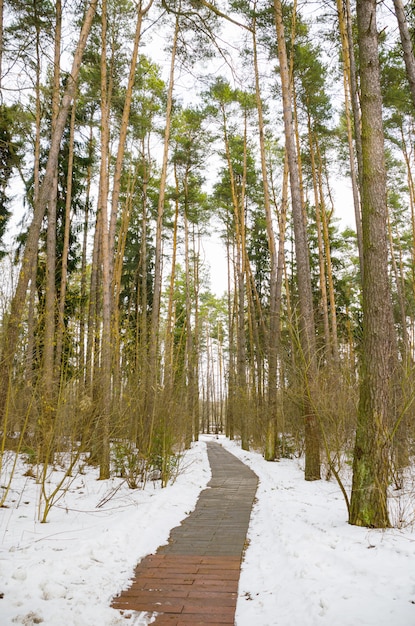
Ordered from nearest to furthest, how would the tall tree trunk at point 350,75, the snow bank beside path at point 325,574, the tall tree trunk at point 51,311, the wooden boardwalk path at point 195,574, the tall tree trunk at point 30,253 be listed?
the snow bank beside path at point 325,574 < the wooden boardwalk path at point 195,574 < the tall tree trunk at point 51,311 < the tall tree trunk at point 30,253 < the tall tree trunk at point 350,75

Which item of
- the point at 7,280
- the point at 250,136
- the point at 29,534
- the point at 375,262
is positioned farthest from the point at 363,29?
the point at 250,136

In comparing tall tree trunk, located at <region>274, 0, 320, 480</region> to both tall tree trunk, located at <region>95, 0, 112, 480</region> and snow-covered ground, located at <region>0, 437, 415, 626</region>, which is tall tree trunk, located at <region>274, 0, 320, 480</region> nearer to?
snow-covered ground, located at <region>0, 437, 415, 626</region>

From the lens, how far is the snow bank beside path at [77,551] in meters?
2.61

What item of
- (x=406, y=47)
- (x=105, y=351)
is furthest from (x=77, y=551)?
(x=406, y=47)

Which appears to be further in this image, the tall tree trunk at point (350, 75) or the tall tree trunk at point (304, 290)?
the tall tree trunk at point (350, 75)

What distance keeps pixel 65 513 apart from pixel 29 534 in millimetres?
1214

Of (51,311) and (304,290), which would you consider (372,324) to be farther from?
(51,311)

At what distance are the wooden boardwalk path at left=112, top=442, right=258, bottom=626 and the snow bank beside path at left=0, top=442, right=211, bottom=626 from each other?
0.53ft

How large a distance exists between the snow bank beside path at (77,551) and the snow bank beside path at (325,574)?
104 centimetres

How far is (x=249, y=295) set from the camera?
1845cm

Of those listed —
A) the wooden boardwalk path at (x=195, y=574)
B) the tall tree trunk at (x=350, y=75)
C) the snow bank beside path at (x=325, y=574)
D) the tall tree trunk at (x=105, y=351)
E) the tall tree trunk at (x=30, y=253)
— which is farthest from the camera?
the tall tree trunk at (x=350, y=75)

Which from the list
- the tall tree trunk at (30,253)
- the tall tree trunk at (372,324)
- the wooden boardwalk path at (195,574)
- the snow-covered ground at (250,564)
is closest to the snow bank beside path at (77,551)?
the snow-covered ground at (250,564)

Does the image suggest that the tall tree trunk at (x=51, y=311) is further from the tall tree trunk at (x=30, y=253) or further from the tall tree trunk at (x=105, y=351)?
the tall tree trunk at (x=105, y=351)

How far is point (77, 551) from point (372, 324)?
12.2 ft
